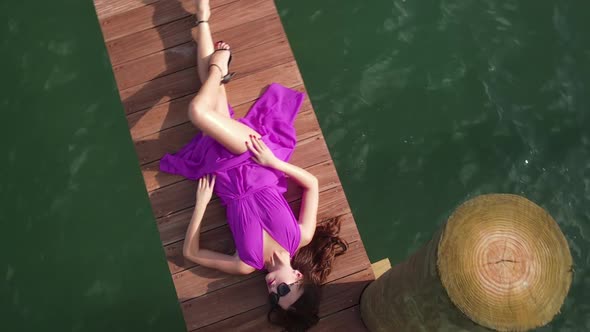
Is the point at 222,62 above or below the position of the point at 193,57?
above

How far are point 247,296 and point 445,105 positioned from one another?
333 centimetres

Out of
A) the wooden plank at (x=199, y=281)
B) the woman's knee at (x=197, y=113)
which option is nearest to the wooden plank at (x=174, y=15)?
the woman's knee at (x=197, y=113)

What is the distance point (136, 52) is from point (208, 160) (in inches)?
52.6

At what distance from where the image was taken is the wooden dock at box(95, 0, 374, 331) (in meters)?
4.09

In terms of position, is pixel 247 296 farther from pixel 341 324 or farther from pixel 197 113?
pixel 197 113

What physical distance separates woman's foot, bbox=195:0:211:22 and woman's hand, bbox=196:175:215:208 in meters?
1.38

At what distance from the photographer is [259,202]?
158 inches

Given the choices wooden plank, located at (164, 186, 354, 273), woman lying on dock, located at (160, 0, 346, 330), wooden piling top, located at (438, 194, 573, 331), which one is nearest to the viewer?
wooden piling top, located at (438, 194, 573, 331)

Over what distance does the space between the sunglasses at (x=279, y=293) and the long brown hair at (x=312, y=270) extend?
0.07 m

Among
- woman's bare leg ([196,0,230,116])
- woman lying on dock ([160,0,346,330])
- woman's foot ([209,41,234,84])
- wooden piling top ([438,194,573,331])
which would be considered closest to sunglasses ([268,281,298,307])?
woman lying on dock ([160,0,346,330])

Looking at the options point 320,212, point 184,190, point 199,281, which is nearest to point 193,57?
point 184,190

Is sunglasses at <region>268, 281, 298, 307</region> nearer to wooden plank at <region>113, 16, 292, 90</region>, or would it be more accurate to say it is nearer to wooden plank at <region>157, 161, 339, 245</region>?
wooden plank at <region>157, 161, 339, 245</region>

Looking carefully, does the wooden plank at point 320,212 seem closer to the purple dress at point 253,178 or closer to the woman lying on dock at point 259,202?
the woman lying on dock at point 259,202

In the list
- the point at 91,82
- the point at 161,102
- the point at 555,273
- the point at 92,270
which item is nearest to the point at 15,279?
the point at 92,270
